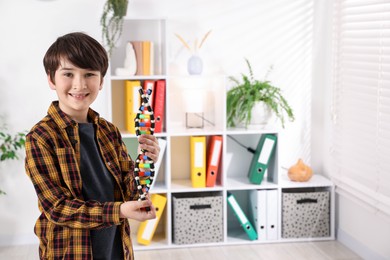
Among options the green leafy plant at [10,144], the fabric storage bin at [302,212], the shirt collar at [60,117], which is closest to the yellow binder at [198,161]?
the fabric storage bin at [302,212]

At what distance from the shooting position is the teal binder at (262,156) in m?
3.92

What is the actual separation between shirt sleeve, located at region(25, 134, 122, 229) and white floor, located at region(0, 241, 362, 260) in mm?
2158

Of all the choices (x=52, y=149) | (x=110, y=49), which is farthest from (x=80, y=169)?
(x=110, y=49)

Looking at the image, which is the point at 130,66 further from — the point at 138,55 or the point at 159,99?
the point at 159,99

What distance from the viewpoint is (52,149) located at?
5.42 feet

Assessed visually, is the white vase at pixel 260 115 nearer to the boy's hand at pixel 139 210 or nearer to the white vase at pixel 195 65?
the white vase at pixel 195 65

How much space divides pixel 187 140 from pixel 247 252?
82 cm

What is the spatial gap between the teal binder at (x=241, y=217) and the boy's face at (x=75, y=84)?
7.66 ft

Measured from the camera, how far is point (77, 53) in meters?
1.66

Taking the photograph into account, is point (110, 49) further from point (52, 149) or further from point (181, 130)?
point (52, 149)

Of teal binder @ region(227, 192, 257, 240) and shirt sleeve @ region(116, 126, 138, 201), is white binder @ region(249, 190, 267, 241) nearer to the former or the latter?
teal binder @ region(227, 192, 257, 240)

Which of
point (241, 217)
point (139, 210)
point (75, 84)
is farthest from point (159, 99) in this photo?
point (139, 210)

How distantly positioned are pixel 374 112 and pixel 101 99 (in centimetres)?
162

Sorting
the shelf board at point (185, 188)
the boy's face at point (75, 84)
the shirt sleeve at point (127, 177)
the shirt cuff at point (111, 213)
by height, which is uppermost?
the boy's face at point (75, 84)
